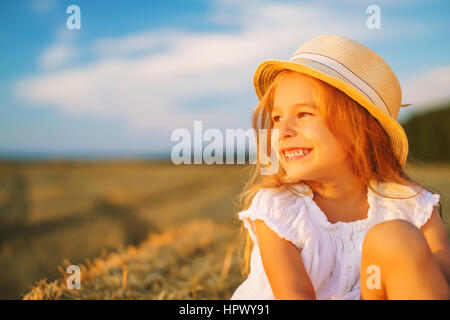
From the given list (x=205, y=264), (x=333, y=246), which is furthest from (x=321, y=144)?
(x=205, y=264)

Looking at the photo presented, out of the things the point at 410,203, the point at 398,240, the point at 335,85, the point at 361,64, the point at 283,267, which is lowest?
the point at 283,267

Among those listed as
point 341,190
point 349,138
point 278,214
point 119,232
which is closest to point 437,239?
point 341,190

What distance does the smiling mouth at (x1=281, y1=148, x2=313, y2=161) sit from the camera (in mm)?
1675

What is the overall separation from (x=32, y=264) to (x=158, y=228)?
89.5 inches

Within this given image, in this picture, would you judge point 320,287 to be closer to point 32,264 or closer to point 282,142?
point 282,142

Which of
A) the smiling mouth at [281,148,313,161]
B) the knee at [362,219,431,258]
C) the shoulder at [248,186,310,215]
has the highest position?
the smiling mouth at [281,148,313,161]

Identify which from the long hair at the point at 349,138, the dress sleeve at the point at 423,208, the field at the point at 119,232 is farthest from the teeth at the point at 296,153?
the field at the point at 119,232

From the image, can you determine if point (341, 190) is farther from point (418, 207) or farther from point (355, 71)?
point (355, 71)

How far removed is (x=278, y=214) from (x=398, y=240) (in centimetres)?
56

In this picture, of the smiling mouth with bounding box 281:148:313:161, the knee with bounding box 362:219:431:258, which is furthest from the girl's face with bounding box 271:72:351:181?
the knee with bounding box 362:219:431:258

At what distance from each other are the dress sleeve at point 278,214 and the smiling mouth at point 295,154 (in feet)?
0.60

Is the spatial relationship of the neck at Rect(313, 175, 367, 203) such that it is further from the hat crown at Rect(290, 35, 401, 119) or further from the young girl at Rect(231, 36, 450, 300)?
the hat crown at Rect(290, 35, 401, 119)

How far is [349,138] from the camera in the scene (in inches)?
69.0
